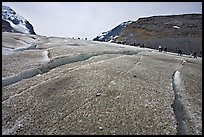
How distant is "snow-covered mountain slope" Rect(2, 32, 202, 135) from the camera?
22.1 ft

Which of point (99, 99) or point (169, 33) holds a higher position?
point (169, 33)

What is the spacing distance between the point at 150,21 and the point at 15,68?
3759 cm

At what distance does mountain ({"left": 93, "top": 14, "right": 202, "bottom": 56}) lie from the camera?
110 ft

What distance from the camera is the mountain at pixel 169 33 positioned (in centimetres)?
3350

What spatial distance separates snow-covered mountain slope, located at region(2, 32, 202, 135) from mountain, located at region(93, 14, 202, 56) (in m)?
21.9

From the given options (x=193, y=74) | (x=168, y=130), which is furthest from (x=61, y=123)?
(x=193, y=74)

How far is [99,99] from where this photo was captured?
805 centimetres

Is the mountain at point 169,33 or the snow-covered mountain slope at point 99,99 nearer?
the snow-covered mountain slope at point 99,99

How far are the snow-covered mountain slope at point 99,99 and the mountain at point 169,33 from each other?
71.9 ft

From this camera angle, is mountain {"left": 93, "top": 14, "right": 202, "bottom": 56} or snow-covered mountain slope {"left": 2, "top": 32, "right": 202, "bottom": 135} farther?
mountain {"left": 93, "top": 14, "right": 202, "bottom": 56}

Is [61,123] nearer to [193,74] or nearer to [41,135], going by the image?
[41,135]

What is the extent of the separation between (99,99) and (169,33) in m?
33.8

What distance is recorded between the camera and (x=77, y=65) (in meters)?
12.1

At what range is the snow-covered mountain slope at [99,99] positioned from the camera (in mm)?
6750
